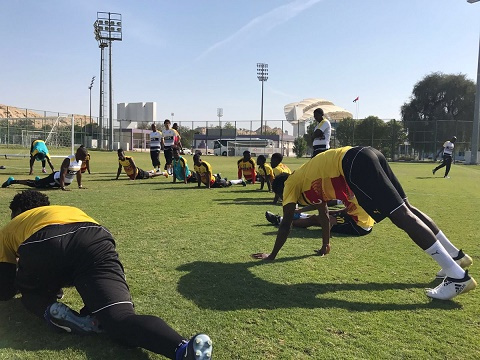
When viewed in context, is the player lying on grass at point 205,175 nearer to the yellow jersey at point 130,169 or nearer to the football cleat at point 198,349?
the yellow jersey at point 130,169

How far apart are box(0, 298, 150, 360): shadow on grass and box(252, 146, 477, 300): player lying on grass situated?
214 cm

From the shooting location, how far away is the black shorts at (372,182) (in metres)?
3.48

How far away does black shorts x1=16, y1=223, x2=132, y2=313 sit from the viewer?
8.68ft

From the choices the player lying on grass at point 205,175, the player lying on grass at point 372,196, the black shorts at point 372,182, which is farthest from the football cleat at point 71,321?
the player lying on grass at point 205,175

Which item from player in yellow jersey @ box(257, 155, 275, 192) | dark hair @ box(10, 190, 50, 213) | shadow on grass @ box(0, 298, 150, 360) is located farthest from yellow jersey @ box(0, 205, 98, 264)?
player in yellow jersey @ box(257, 155, 275, 192)

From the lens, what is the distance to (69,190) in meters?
10.2

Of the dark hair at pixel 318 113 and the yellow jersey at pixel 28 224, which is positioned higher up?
the dark hair at pixel 318 113

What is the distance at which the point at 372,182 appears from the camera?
139 inches

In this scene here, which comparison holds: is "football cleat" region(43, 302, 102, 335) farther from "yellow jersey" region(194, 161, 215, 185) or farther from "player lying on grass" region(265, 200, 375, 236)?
"yellow jersey" region(194, 161, 215, 185)

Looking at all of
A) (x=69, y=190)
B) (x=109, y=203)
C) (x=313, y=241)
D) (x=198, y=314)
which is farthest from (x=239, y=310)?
(x=69, y=190)

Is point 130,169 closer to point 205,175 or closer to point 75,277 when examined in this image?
point 205,175

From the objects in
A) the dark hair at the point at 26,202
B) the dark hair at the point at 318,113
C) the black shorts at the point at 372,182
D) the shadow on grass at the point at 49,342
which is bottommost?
the shadow on grass at the point at 49,342

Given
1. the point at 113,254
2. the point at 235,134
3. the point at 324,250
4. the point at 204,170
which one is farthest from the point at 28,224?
the point at 235,134

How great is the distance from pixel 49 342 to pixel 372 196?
9.40ft
